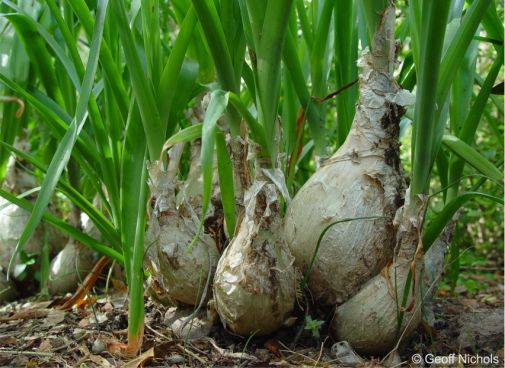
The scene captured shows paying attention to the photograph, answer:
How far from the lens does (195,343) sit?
0.95 metres

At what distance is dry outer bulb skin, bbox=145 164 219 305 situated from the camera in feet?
3.10

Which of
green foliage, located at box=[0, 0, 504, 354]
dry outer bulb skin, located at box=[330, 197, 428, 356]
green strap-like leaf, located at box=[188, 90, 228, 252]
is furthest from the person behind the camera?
dry outer bulb skin, located at box=[330, 197, 428, 356]

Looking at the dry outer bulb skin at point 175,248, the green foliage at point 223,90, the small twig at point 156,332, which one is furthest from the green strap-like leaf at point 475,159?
the small twig at point 156,332

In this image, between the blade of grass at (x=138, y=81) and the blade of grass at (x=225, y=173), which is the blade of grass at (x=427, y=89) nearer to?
the blade of grass at (x=225, y=173)

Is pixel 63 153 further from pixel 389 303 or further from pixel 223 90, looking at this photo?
pixel 389 303

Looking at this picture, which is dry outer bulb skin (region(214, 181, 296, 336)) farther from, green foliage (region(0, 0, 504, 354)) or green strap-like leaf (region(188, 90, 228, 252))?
green strap-like leaf (region(188, 90, 228, 252))

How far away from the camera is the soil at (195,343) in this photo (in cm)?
88

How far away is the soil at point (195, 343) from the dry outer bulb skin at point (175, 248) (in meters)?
0.08

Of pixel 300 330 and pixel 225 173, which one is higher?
pixel 225 173

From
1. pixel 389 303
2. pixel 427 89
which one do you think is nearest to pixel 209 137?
pixel 427 89

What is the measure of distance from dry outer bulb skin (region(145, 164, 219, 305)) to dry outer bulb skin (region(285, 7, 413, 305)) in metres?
0.16

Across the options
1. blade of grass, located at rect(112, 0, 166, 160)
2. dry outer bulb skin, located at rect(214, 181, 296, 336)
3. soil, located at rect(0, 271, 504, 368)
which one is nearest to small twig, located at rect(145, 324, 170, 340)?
soil, located at rect(0, 271, 504, 368)

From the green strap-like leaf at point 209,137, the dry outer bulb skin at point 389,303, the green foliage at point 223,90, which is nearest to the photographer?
the green strap-like leaf at point 209,137

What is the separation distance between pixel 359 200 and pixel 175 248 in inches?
11.9
